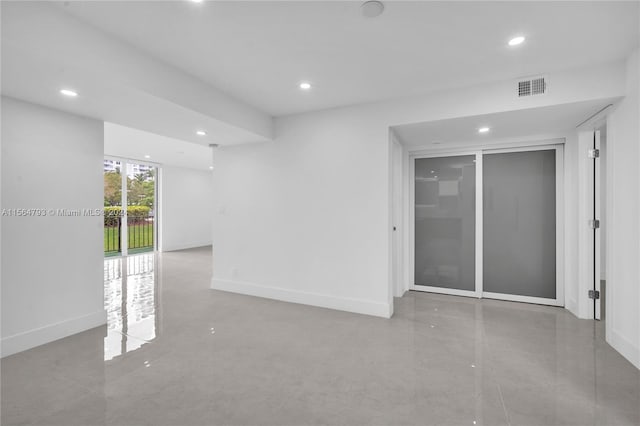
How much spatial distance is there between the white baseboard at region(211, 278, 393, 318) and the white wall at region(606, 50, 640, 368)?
219 cm

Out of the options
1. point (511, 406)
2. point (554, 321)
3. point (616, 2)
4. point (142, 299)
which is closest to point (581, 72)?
point (616, 2)

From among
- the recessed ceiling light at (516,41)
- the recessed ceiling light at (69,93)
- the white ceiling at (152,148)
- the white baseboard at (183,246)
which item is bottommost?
the white baseboard at (183,246)

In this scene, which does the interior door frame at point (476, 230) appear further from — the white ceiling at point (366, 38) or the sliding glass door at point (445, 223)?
the white ceiling at point (366, 38)

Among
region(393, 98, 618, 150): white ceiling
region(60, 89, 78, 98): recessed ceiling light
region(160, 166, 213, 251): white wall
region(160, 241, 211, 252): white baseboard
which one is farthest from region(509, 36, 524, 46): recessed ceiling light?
region(160, 241, 211, 252): white baseboard

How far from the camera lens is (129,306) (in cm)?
412

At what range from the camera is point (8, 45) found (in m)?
1.94

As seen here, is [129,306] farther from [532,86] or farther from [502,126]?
[532,86]

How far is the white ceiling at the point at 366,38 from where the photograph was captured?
2.10 metres

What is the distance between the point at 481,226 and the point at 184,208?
8.55 meters

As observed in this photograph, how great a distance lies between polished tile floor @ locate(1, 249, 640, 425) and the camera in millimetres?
1999

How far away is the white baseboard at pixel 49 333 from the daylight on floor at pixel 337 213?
19 millimetres

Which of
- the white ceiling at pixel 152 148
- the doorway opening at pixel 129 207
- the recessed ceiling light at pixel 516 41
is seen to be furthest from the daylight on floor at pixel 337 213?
the doorway opening at pixel 129 207

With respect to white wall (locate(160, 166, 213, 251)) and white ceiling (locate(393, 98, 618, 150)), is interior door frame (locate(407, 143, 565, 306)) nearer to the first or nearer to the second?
white ceiling (locate(393, 98, 618, 150))

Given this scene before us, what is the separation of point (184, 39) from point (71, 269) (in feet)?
8.94
